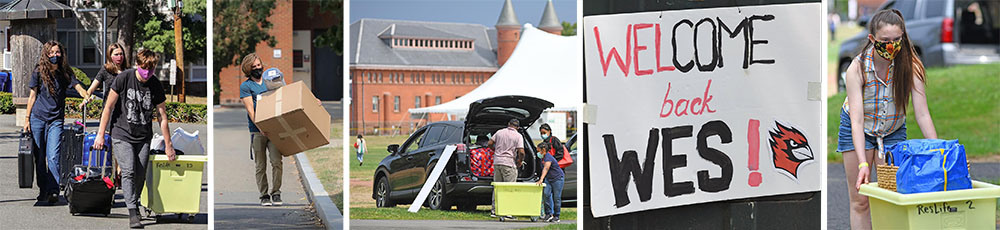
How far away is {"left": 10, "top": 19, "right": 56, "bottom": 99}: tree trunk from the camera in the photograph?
6.06m

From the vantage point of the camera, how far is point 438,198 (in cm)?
596

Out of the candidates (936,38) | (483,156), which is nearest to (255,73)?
(483,156)

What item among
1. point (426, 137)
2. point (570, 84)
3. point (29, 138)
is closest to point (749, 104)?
point (570, 84)

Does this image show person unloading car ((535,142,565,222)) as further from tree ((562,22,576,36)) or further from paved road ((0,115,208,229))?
paved road ((0,115,208,229))

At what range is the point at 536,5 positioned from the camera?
19.3 ft

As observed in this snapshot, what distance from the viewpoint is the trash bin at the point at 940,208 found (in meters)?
4.24

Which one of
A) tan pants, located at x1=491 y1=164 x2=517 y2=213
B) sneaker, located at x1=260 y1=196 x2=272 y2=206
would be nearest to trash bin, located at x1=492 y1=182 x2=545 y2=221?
tan pants, located at x1=491 y1=164 x2=517 y2=213

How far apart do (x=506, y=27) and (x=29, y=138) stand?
3.18 meters

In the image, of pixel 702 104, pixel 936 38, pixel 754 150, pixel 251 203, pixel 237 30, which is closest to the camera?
pixel 702 104

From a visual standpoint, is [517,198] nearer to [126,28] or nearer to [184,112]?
[184,112]

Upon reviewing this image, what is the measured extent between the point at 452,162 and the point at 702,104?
1.61 m

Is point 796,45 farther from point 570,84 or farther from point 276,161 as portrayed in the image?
point 276,161

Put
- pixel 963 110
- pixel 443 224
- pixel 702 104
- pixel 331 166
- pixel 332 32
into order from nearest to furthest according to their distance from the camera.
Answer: pixel 702 104 → pixel 443 224 → pixel 332 32 → pixel 331 166 → pixel 963 110

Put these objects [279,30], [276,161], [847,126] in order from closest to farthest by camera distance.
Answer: [847,126] → [276,161] → [279,30]
